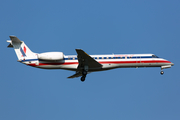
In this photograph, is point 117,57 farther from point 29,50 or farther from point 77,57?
point 29,50

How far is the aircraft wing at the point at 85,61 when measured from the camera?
32.8 m

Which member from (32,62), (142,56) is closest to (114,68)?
(142,56)

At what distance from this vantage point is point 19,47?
34625 mm

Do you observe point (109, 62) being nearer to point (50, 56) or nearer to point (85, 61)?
point (85, 61)

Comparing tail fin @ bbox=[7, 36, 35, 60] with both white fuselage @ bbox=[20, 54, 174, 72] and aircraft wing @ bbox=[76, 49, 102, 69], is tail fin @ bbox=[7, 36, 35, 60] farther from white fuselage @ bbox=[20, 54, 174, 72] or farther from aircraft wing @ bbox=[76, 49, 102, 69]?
aircraft wing @ bbox=[76, 49, 102, 69]

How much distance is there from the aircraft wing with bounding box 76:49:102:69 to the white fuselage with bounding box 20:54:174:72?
1.93 ft

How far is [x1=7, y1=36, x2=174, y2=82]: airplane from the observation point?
3353 cm

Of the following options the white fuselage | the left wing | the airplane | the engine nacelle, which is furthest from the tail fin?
the left wing

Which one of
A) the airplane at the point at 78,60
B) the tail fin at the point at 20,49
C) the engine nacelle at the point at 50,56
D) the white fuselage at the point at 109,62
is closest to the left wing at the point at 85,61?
the airplane at the point at 78,60

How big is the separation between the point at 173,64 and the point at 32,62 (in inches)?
704

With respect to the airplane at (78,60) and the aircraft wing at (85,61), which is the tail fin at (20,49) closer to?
the airplane at (78,60)

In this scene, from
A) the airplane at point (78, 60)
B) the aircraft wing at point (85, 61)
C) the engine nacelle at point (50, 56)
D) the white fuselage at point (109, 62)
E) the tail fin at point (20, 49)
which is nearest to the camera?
the aircraft wing at point (85, 61)

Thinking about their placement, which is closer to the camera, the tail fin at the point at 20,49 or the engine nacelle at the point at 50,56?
the engine nacelle at the point at 50,56

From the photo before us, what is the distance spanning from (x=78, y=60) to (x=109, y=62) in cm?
395
